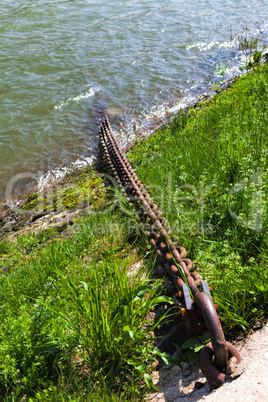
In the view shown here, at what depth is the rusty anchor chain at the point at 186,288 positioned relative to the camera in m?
1.56

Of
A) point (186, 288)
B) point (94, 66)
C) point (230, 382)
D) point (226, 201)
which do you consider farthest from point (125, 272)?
point (94, 66)

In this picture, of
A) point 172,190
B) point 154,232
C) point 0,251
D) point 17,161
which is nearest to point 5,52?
point 17,161

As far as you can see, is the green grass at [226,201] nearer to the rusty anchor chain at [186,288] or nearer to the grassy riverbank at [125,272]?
the grassy riverbank at [125,272]

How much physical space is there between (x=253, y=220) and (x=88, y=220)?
1798mm

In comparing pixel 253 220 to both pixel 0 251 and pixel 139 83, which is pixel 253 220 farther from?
pixel 139 83

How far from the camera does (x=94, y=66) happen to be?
9648 millimetres

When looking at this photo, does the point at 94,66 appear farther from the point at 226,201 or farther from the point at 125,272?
the point at 125,272

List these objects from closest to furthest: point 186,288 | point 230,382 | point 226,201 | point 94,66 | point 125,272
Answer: point 230,382, point 186,288, point 125,272, point 226,201, point 94,66

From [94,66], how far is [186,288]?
9231 mm

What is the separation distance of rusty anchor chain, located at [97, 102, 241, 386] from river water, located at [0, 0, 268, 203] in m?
3.52

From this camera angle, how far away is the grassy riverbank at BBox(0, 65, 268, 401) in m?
1.86

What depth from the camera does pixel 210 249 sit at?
2473 millimetres

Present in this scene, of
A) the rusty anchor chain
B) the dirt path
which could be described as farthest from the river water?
the dirt path

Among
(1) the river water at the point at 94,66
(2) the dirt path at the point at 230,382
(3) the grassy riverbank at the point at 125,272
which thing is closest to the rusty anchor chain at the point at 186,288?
(2) the dirt path at the point at 230,382
